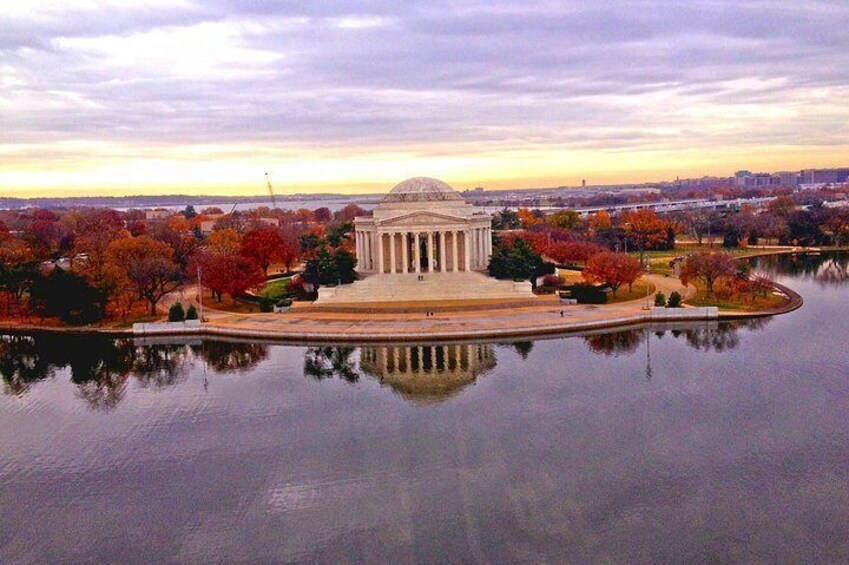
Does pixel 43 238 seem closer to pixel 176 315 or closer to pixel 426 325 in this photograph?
pixel 176 315

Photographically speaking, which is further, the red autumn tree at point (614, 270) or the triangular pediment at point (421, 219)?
the triangular pediment at point (421, 219)

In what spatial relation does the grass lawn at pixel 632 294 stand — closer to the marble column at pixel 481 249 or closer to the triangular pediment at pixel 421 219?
the marble column at pixel 481 249

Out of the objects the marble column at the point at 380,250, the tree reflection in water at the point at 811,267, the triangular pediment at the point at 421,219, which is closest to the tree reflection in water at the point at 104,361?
the marble column at the point at 380,250

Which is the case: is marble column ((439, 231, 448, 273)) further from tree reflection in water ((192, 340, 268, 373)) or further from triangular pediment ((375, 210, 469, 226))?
tree reflection in water ((192, 340, 268, 373))

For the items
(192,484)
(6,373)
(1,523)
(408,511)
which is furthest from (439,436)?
(6,373)

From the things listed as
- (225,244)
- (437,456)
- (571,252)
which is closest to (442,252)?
(571,252)

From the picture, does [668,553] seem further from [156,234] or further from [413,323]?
[156,234]

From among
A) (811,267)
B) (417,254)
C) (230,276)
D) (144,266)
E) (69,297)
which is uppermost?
(144,266)
